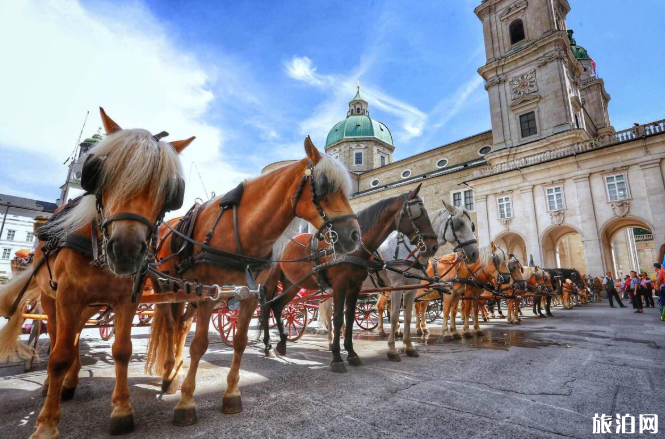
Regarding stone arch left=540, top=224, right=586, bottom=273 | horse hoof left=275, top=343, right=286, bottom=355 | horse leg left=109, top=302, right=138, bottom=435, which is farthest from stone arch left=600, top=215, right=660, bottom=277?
horse leg left=109, top=302, right=138, bottom=435

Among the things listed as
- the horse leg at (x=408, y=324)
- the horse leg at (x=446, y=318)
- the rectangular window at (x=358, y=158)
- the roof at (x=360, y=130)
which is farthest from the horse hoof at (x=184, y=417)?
the roof at (x=360, y=130)

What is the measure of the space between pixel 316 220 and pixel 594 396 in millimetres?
3170

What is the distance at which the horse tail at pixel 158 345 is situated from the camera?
358 centimetres

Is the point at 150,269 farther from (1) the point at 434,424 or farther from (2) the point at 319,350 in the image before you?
(2) the point at 319,350

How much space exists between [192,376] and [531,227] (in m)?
25.2

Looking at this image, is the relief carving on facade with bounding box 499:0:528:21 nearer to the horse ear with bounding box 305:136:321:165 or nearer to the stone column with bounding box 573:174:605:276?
the stone column with bounding box 573:174:605:276

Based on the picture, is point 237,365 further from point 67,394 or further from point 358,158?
point 358,158

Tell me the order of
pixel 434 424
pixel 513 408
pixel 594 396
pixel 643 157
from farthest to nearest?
pixel 643 157 < pixel 594 396 < pixel 513 408 < pixel 434 424

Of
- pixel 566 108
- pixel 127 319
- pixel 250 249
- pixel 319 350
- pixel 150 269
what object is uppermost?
pixel 566 108


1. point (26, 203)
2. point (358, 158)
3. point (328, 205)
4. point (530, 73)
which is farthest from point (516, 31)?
point (26, 203)

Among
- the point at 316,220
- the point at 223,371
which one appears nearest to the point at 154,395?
the point at 223,371

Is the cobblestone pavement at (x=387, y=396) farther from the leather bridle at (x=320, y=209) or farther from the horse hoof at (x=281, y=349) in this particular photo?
the leather bridle at (x=320, y=209)

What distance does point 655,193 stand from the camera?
61.1 ft

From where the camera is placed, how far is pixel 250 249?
2.79 m
